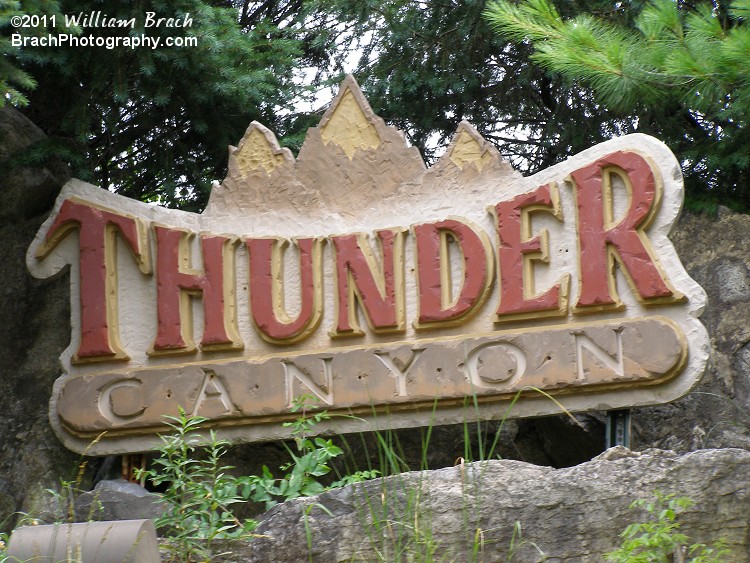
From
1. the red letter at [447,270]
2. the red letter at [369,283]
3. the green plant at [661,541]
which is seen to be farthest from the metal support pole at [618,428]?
the green plant at [661,541]

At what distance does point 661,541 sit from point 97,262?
365cm

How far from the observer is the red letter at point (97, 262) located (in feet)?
17.5

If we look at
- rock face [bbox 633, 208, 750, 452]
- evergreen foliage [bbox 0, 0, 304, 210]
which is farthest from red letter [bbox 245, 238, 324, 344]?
rock face [bbox 633, 208, 750, 452]

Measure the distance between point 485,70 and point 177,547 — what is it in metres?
4.97

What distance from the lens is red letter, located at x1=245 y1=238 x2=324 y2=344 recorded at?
16.8 ft

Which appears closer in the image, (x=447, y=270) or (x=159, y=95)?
(x=447, y=270)

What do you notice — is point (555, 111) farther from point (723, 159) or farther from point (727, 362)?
point (727, 362)

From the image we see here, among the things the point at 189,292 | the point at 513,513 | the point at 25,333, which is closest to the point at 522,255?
the point at 189,292

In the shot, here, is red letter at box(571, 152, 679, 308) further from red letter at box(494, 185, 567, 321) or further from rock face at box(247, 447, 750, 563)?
rock face at box(247, 447, 750, 563)

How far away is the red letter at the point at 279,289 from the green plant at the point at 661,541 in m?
2.50

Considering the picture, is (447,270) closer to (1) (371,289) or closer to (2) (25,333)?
(1) (371,289)

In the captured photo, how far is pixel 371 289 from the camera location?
506 centimetres

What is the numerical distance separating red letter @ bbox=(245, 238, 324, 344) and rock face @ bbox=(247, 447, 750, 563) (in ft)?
6.65

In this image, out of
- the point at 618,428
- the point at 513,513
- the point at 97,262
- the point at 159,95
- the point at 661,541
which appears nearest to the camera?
the point at 661,541
